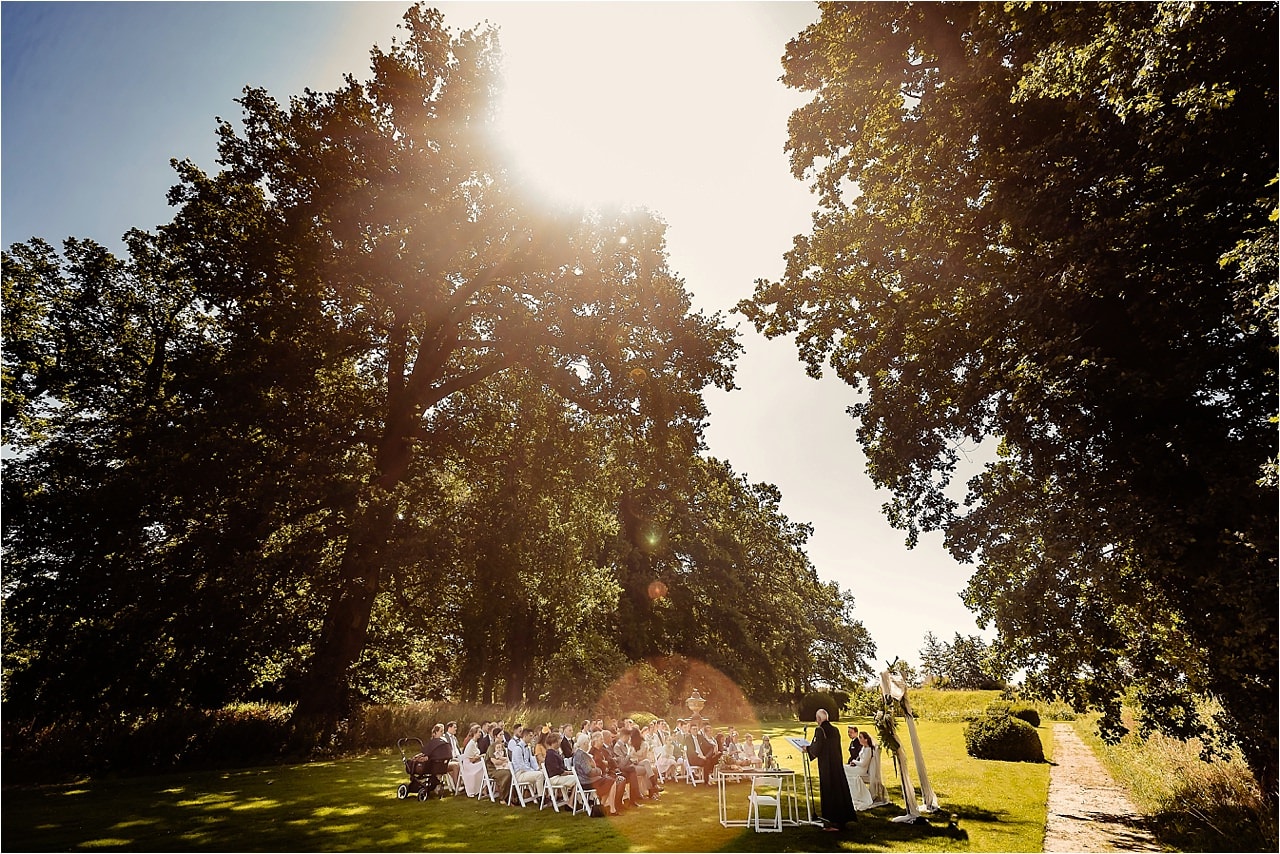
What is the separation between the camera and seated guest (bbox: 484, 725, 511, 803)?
11969mm

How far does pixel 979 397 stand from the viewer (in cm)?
1237

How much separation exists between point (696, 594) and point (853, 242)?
32.4 m

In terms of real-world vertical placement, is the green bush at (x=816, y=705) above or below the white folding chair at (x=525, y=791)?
above

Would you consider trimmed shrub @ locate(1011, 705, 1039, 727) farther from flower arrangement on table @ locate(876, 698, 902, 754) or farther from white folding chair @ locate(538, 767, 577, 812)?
white folding chair @ locate(538, 767, 577, 812)

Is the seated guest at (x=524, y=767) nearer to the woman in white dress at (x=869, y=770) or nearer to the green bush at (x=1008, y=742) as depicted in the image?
the woman in white dress at (x=869, y=770)

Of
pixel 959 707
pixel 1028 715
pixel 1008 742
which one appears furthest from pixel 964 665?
pixel 1008 742

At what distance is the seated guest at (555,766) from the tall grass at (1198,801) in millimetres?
9618

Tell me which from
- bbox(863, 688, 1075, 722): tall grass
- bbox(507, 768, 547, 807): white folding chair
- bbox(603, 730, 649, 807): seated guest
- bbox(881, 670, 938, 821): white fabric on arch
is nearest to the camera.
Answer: bbox(881, 670, 938, 821): white fabric on arch

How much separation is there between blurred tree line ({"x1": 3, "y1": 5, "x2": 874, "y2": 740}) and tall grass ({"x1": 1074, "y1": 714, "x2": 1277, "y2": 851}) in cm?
1130

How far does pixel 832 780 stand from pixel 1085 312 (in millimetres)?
9707

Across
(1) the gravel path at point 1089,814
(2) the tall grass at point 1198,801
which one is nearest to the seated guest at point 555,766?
(1) the gravel path at point 1089,814

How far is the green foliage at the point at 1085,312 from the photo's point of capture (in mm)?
8422

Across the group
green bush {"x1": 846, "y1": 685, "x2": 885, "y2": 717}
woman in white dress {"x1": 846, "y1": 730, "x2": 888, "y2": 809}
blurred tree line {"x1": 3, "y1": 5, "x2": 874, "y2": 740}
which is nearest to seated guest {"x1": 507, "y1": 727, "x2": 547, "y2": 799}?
woman in white dress {"x1": 846, "y1": 730, "x2": 888, "y2": 809}

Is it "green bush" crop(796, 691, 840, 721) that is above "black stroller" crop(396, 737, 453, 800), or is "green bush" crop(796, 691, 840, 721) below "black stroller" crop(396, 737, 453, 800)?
above
